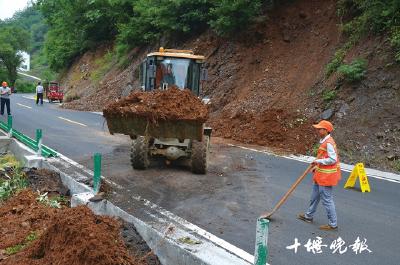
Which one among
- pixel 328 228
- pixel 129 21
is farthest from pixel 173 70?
pixel 129 21

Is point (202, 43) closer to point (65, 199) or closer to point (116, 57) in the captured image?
point (116, 57)

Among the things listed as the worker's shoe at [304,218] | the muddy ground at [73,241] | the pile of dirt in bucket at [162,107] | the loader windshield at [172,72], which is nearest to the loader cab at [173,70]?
the loader windshield at [172,72]

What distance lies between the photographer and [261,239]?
420 cm

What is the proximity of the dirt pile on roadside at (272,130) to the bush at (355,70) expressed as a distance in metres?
2.07

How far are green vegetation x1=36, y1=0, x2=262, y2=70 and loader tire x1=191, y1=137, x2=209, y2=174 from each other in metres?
12.0

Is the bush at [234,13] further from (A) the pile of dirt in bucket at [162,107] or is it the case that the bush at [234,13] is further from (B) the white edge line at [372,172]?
(A) the pile of dirt in bucket at [162,107]

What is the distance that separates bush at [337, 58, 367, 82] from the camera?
48.7 ft

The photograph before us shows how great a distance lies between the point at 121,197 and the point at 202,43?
17.6 meters

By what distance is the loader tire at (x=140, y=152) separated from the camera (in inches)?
376

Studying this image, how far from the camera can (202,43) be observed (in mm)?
24000

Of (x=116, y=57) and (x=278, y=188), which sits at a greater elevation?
(x=116, y=57)

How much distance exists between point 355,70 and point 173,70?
691 cm

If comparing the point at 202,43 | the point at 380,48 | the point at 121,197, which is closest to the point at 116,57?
the point at 202,43

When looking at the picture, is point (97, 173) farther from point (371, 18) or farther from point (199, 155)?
point (371, 18)
